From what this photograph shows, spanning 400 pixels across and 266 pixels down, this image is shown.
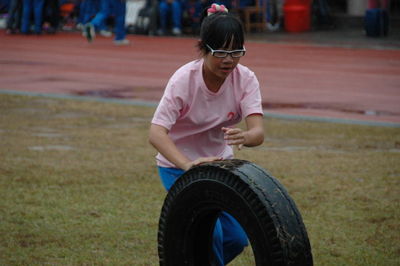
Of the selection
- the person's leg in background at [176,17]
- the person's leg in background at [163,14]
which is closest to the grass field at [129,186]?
the person's leg in background at [176,17]

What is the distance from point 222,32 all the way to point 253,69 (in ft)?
44.9

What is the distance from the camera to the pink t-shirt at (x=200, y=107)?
4.59 metres

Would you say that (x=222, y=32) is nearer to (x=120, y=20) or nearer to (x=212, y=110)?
(x=212, y=110)

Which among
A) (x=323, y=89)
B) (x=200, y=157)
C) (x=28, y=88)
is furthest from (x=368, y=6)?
(x=200, y=157)

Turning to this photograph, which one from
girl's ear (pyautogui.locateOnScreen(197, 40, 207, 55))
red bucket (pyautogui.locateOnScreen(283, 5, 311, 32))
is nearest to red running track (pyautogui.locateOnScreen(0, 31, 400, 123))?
red bucket (pyautogui.locateOnScreen(283, 5, 311, 32))

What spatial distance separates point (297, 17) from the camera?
27766 mm

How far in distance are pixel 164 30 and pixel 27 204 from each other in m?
19.8

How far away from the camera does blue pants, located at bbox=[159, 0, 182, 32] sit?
1016 inches

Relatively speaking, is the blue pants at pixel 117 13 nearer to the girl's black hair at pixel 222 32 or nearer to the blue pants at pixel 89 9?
the blue pants at pixel 89 9

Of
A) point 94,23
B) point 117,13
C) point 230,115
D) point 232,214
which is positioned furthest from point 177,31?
point 232,214

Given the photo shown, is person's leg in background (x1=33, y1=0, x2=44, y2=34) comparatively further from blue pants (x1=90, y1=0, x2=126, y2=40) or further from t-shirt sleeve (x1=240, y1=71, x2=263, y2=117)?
t-shirt sleeve (x1=240, y1=71, x2=263, y2=117)

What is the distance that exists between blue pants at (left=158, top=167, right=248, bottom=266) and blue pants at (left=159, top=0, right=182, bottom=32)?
69.6 ft

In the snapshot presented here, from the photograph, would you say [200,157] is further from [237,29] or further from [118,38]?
[118,38]

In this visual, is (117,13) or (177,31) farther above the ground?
(117,13)
